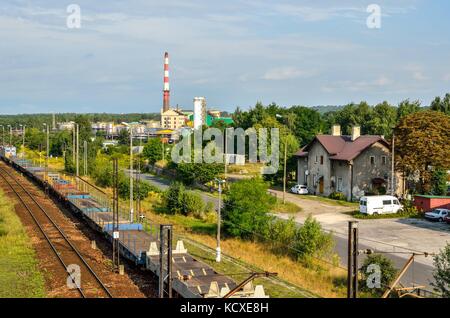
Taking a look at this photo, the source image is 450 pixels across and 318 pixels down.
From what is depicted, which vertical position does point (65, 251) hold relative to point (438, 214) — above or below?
below

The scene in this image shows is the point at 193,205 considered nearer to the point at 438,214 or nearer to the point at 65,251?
the point at 65,251

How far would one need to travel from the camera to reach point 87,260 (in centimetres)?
2628

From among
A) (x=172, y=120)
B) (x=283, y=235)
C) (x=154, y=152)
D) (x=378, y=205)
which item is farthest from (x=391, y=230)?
(x=172, y=120)

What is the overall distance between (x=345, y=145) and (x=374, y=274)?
96.2 feet

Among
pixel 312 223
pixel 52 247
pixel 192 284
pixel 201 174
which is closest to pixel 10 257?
pixel 52 247

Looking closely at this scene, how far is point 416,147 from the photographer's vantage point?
4316 cm

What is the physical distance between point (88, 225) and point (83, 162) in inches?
1227

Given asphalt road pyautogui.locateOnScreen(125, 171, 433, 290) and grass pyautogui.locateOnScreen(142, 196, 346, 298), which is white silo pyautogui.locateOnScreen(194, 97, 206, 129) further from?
asphalt road pyautogui.locateOnScreen(125, 171, 433, 290)

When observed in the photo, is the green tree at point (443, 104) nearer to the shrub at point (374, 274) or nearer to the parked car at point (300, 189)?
the parked car at point (300, 189)

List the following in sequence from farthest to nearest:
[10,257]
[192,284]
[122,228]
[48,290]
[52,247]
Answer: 1. [122,228]
2. [52,247]
3. [10,257]
4. [48,290]
5. [192,284]

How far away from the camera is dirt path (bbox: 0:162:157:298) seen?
21.5 meters

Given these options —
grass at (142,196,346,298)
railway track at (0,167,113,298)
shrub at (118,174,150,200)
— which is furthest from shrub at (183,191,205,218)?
railway track at (0,167,113,298)

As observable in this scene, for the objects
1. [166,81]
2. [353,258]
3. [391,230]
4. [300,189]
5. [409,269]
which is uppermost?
[166,81]
